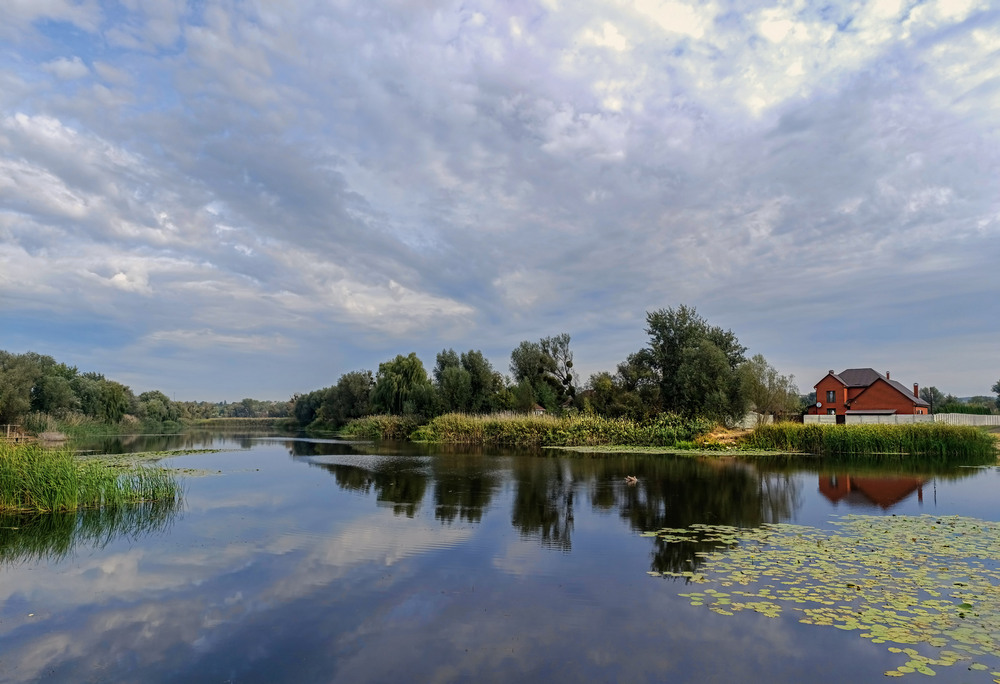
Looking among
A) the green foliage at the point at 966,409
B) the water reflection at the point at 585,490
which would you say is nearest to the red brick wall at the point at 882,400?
the green foliage at the point at 966,409

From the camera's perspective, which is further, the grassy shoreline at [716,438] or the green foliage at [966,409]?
the green foliage at [966,409]

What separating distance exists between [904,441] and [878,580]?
85.4 feet

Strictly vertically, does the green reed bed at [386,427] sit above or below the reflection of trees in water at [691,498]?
above

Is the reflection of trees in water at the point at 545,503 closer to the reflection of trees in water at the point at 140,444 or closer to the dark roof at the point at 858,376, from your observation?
the reflection of trees in water at the point at 140,444

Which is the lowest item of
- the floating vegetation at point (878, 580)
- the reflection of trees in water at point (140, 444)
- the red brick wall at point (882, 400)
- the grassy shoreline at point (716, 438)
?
the floating vegetation at point (878, 580)

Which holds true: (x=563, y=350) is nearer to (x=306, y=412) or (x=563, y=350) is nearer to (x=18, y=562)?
(x=18, y=562)

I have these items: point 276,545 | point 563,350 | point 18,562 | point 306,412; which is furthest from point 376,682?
point 306,412

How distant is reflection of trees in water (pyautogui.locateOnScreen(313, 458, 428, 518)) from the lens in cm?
1573

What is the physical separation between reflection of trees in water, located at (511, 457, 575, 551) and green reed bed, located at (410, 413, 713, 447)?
13325mm

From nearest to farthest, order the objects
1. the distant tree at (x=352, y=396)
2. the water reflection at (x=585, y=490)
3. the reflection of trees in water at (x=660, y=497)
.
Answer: the reflection of trees in water at (x=660, y=497) → the water reflection at (x=585, y=490) → the distant tree at (x=352, y=396)

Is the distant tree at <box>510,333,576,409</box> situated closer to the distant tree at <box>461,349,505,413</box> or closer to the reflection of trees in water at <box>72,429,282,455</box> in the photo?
the distant tree at <box>461,349,505,413</box>

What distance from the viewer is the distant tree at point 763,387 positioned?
39594mm

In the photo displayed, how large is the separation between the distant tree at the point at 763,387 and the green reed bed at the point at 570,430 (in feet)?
17.1

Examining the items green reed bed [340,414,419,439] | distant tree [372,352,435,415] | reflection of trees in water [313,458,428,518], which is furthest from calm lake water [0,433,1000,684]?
distant tree [372,352,435,415]
